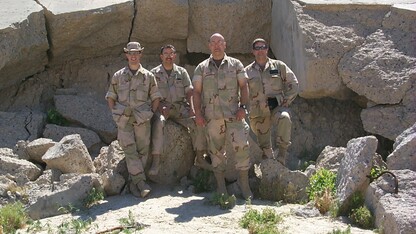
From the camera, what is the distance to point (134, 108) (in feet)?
29.4

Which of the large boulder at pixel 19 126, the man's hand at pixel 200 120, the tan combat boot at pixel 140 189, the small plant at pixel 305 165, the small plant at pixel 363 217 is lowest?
the small plant at pixel 363 217

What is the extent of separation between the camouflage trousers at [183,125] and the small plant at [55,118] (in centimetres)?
248

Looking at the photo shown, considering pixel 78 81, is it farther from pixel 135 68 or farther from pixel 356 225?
pixel 356 225

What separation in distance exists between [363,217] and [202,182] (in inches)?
92.5

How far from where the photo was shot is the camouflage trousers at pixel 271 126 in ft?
30.4

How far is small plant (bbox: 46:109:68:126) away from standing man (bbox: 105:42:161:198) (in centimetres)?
255

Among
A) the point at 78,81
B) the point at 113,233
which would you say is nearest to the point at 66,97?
the point at 78,81

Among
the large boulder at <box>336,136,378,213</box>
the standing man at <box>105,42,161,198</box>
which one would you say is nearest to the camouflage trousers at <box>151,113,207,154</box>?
the standing man at <box>105,42,161,198</box>

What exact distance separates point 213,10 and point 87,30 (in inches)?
81.3

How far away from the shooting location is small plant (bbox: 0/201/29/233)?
781 centimetres

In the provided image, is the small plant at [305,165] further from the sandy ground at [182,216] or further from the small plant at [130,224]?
the small plant at [130,224]

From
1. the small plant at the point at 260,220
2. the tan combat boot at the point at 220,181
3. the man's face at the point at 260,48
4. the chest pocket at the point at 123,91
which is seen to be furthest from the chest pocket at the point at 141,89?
the small plant at the point at 260,220

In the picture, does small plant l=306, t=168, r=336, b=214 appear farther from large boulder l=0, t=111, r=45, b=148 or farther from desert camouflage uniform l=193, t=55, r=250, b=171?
large boulder l=0, t=111, r=45, b=148

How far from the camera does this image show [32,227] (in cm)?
787
